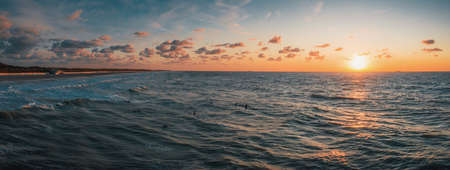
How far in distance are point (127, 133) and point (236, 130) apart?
176 inches

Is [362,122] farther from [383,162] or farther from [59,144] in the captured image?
[59,144]

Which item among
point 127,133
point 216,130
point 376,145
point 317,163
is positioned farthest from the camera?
point 216,130

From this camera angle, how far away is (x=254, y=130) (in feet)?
34.2

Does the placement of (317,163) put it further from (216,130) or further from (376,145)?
(216,130)

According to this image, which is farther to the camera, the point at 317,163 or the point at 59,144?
the point at 59,144

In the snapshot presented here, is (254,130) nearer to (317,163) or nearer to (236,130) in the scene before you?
(236,130)

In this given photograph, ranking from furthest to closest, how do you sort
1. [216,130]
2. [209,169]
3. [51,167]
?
1. [216,130]
2. [209,169]
3. [51,167]

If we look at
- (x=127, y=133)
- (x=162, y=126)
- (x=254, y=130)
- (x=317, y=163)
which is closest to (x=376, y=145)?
(x=317, y=163)

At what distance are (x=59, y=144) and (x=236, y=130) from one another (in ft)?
21.1

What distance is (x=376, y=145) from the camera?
835 cm

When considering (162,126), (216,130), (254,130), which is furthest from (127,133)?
(254,130)

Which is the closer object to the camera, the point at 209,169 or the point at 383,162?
the point at 209,169

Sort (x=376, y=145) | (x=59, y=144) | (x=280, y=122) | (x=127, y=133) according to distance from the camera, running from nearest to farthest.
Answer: (x=59, y=144) → (x=376, y=145) → (x=127, y=133) → (x=280, y=122)

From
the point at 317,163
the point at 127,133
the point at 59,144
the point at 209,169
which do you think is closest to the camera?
the point at 209,169
